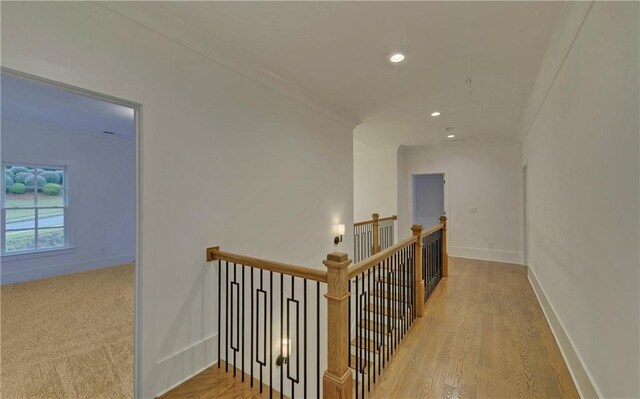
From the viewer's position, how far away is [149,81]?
6.48 feet

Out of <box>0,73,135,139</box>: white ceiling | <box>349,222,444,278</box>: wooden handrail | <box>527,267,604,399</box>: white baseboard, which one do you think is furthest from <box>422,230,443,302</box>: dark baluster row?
<box>0,73,135,139</box>: white ceiling

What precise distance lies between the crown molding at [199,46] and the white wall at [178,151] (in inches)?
1.5

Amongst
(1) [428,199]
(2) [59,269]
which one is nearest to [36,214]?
(2) [59,269]

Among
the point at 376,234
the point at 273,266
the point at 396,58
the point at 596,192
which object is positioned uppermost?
the point at 396,58

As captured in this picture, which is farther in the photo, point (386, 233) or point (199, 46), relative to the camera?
point (386, 233)

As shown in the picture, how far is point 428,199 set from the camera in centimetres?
805

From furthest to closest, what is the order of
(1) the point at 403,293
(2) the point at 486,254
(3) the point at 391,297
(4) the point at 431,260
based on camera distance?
(2) the point at 486,254
(4) the point at 431,260
(3) the point at 391,297
(1) the point at 403,293

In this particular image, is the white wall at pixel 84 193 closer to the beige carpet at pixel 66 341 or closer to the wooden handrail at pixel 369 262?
the beige carpet at pixel 66 341

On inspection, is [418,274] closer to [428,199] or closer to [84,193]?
[428,199]

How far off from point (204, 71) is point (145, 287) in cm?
182

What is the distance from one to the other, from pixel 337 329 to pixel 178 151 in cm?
178

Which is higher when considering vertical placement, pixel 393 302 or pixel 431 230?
pixel 431 230

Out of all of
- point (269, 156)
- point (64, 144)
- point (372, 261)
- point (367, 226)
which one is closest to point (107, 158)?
point (64, 144)

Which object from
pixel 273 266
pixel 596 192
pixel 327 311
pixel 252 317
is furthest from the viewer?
pixel 252 317
